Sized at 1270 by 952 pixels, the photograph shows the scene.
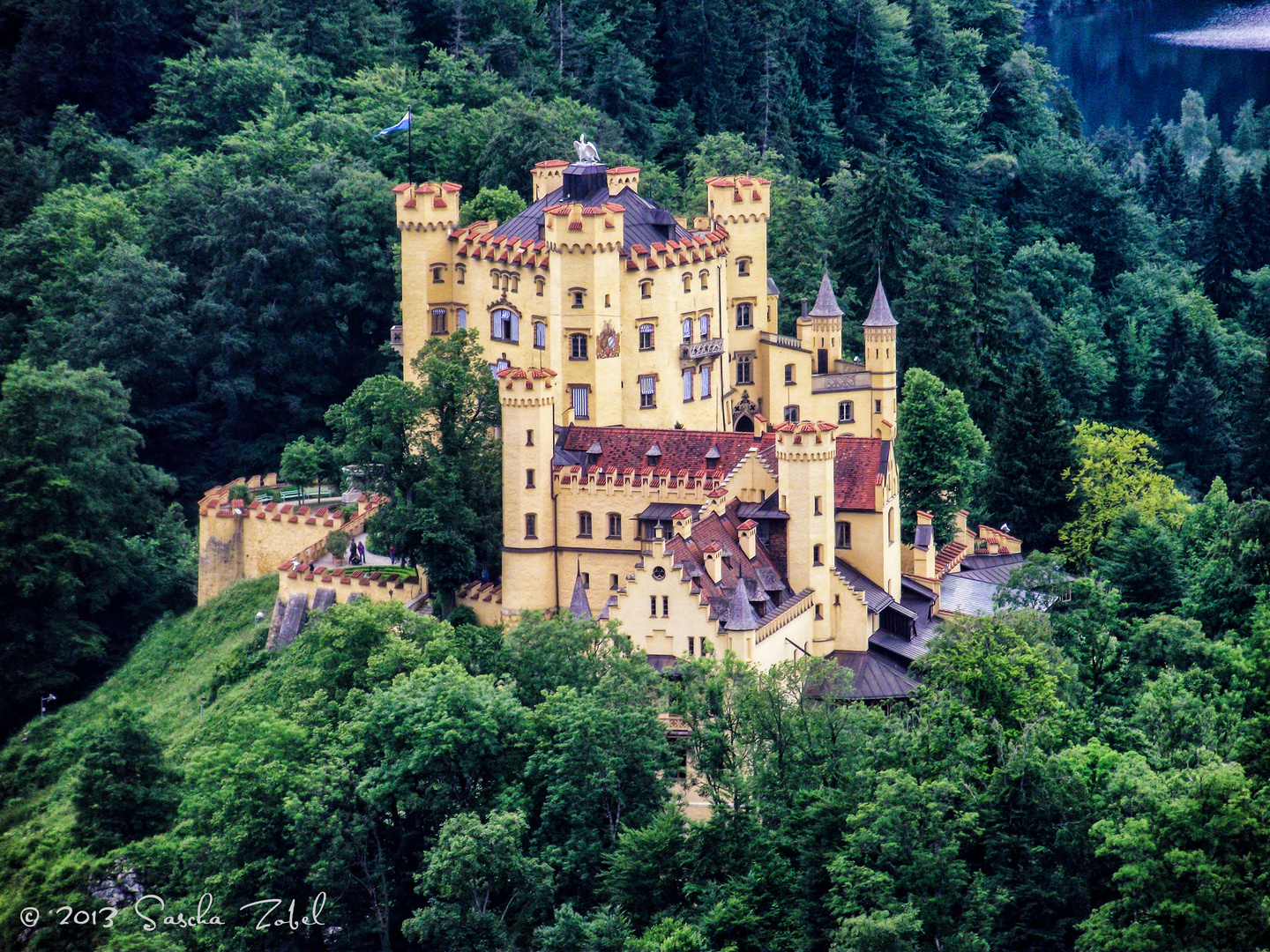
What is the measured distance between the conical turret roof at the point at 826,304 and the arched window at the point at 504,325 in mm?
12815

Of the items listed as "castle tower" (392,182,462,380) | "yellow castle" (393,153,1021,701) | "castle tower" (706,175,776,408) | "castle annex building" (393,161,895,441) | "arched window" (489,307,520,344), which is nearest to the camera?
"yellow castle" (393,153,1021,701)

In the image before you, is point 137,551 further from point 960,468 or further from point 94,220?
point 960,468

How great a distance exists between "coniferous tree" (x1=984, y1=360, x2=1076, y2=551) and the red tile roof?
1795cm

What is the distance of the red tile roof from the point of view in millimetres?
87625

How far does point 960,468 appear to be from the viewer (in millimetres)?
100438

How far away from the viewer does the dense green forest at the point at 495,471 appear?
2864 inches

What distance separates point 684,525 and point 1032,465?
89.2 ft

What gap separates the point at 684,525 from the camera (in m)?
82.6

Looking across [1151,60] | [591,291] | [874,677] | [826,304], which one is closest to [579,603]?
[874,677]

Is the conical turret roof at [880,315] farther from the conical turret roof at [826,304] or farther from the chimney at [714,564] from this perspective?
the chimney at [714,564]

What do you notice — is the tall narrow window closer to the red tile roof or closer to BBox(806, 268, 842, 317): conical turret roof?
BBox(806, 268, 842, 317): conical turret roof

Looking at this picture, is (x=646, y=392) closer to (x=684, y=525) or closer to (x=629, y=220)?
(x=629, y=220)

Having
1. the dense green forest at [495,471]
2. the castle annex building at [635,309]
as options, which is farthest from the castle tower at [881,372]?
the dense green forest at [495,471]

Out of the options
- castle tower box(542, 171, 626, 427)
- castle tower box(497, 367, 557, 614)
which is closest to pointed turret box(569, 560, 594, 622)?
castle tower box(497, 367, 557, 614)
